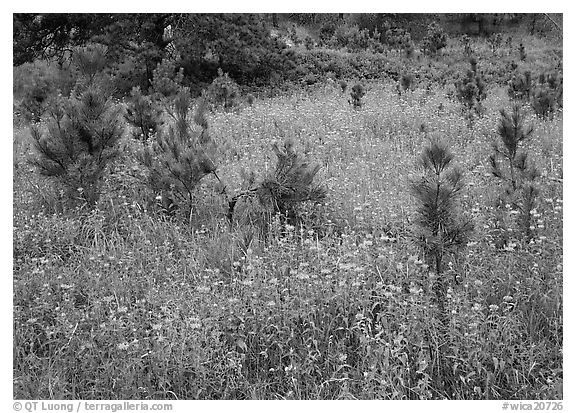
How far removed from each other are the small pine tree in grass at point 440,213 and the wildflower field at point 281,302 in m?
0.08

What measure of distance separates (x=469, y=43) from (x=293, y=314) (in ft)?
62.4

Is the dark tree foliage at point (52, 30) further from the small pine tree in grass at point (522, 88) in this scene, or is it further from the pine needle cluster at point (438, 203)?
the pine needle cluster at point (438, 203)

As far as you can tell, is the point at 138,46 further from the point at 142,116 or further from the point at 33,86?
the point at 142,116

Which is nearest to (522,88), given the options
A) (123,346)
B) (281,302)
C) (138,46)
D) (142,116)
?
(142,116)

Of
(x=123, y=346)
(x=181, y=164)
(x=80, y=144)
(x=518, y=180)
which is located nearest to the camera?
(x=123, y=346)

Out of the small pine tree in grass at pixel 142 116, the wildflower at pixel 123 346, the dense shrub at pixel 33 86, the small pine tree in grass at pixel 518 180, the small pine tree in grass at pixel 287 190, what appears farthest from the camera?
the dense shrub at pixel 33 86

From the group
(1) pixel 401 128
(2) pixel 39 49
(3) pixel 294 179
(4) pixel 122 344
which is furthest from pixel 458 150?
(2) pixel 39 49

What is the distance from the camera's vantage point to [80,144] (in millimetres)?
5289

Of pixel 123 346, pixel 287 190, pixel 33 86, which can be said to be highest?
pixel 33 86

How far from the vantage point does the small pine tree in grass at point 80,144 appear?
521 centimetres

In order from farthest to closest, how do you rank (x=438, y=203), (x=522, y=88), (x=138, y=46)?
(x=138, y=46) < (x=522, y=88) < (x=438, y=203)

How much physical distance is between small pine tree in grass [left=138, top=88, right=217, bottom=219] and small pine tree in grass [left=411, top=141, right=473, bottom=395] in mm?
2179

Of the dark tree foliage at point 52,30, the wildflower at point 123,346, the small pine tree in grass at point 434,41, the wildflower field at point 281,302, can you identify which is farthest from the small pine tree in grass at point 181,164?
the small pine tree in grass at point 434,41

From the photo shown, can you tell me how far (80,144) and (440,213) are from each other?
349 centimetres
